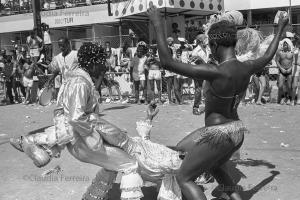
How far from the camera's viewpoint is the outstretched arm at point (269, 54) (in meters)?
3.72

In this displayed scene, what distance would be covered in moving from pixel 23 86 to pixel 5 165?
9653 mm

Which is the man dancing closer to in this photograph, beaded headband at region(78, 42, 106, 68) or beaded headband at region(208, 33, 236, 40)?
beaded headband at region(78, 42, 106, 68)

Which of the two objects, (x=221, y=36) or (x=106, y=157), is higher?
(x=221, y=36)

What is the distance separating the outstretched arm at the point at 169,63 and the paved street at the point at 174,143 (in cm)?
196

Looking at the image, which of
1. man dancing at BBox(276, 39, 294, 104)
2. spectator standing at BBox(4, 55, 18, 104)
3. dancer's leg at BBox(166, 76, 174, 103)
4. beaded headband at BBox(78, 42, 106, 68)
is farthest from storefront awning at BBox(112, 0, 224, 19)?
beaded headband at BBox(78, 42, 106, 68)

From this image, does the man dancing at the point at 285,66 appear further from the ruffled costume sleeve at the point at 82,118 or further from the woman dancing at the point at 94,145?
the ruffled costume sleeve at the point at 82,118

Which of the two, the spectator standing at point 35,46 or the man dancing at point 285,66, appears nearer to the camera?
the man dancing at point 285,66

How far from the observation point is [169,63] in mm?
3268

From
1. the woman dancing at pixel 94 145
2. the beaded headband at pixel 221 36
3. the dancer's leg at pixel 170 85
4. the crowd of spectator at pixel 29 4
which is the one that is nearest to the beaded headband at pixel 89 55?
the woman dancing at pixel 94 145

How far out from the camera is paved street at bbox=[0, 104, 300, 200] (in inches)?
195

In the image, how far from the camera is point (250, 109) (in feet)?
36.9

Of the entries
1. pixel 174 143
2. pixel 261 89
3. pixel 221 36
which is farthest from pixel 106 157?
pixel 261 89

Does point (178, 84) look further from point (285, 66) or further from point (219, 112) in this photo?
point (219, 112)

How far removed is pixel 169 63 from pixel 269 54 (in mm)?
1172
